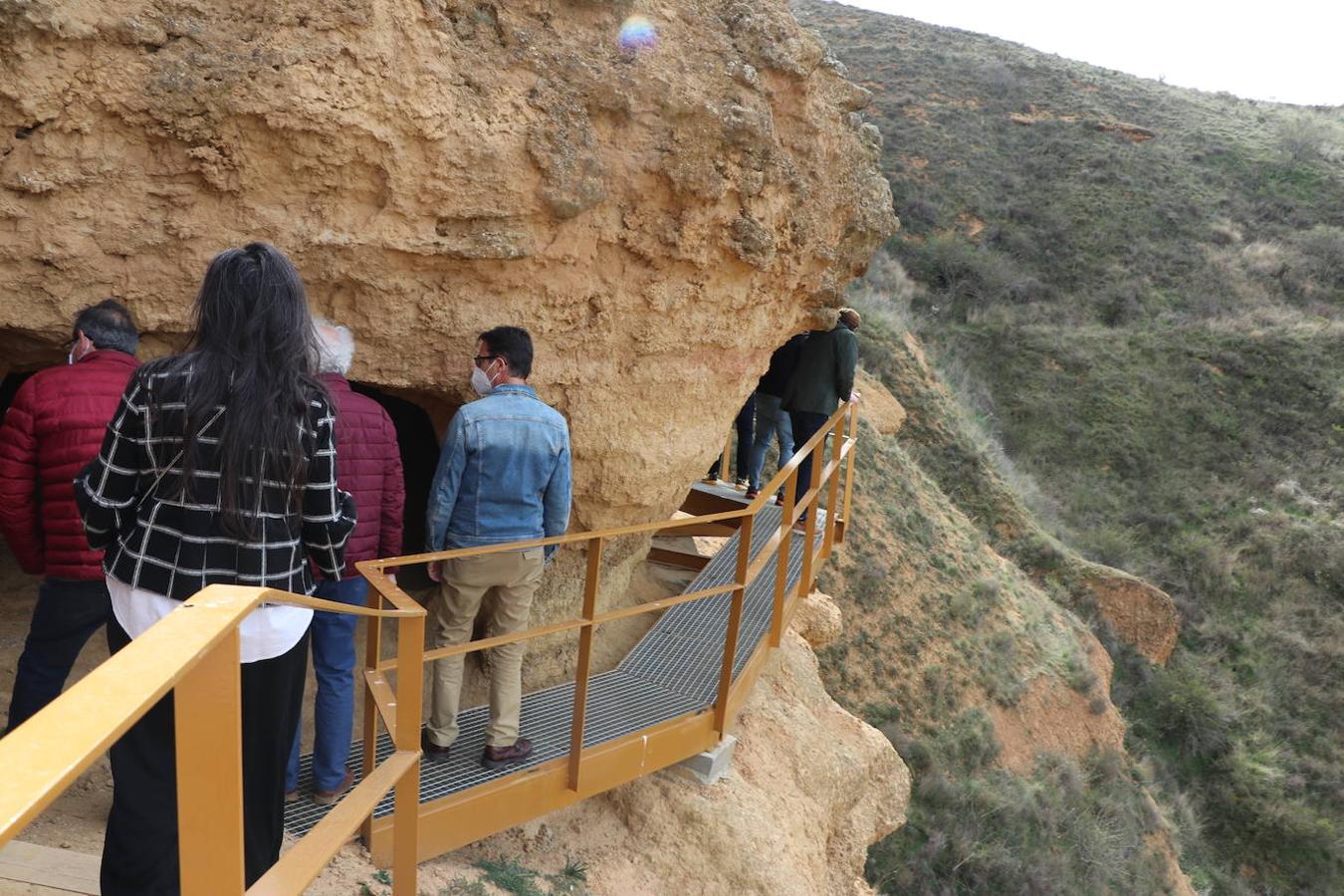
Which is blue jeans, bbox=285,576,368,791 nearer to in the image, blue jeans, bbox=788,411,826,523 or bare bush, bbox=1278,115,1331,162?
blue jeans, bbox=788,411,826,523

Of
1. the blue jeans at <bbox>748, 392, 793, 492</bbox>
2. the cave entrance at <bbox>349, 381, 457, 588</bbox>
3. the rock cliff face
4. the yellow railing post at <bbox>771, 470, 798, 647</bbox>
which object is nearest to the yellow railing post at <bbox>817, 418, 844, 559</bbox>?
the yellow railing post at <bbox>771, 470, 798, 647</bbox>

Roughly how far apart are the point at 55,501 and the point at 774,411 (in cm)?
611

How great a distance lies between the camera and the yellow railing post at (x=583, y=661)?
12.6 ft

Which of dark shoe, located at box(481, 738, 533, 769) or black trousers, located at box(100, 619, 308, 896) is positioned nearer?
black trousers, located at box(100, 619, 308, 896)

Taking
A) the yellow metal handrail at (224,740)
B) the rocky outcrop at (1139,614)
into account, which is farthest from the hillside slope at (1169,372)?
the yellow metal handrail at (224,740)

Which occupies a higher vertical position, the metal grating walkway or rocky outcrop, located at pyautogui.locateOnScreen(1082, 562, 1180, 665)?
the metal grating walkway

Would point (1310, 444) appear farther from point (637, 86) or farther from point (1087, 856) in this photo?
point (637, 86)

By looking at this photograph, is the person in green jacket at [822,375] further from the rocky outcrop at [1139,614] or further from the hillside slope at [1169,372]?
the rocky outcrop at [1139,614]

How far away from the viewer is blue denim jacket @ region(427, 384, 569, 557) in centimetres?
380

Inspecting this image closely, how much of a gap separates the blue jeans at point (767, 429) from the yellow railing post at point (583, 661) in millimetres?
4312

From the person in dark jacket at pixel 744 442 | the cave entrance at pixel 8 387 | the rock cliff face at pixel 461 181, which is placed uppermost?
the rock cliff face at pixel 461 181

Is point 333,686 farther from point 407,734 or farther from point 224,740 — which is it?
point 224,740

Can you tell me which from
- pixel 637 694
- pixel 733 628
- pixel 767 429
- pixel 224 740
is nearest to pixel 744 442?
pixel 767 429

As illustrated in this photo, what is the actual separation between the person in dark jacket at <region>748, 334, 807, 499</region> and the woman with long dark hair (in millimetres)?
6009
